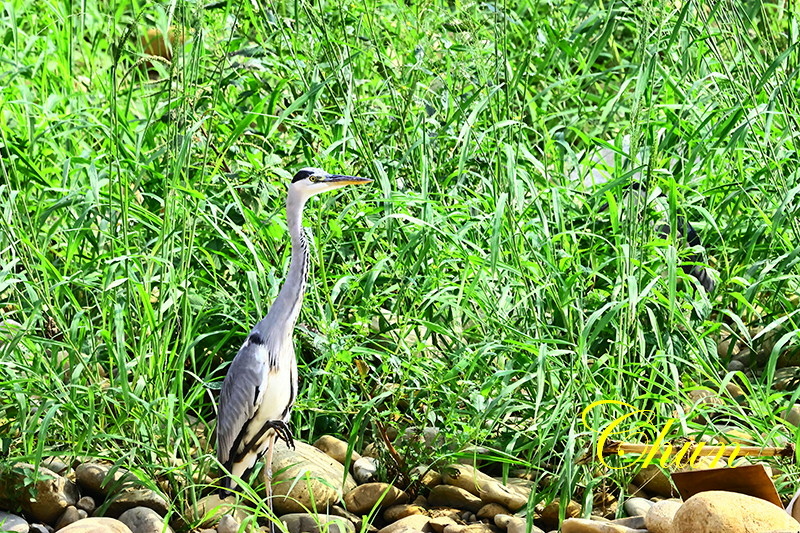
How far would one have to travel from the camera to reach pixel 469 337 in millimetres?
3363

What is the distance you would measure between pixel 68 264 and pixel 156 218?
0.94 ft

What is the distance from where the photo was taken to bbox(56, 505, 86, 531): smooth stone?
9.71 ft

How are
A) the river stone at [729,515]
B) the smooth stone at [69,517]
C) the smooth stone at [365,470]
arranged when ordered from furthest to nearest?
the smooth stone at [365,470] < the smooth stone at [69,517] < the river stone at [729,515]

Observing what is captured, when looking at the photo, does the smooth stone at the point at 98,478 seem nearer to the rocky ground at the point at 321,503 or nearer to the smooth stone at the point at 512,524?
the rocky ground at the point at 321,503

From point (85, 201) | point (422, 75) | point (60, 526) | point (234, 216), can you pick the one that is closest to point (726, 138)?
point (422, 75)

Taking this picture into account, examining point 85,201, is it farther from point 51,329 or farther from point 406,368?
point 406,368

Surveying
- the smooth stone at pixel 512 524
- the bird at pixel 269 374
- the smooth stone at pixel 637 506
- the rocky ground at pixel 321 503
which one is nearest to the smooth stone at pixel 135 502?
the rocky ground at pixel 321 503

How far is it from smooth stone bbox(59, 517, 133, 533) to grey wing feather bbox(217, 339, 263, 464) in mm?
281

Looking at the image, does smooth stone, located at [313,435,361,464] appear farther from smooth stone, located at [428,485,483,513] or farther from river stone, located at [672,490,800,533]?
river stone, located at [672,490,800,533]

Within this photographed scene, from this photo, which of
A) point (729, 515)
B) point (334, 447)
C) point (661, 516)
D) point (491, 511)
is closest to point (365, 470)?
point (334, 447)

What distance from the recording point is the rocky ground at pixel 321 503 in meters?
2.89

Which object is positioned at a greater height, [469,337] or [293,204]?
[293,204]

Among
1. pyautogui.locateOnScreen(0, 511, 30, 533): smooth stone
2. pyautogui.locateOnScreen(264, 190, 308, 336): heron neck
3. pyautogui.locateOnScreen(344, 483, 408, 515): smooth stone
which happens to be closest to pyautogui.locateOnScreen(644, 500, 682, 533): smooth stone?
pyautogui.locateOnScreen(344, 483, 408, 515): smooth stone

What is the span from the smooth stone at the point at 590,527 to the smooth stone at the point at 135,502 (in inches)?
39.3
